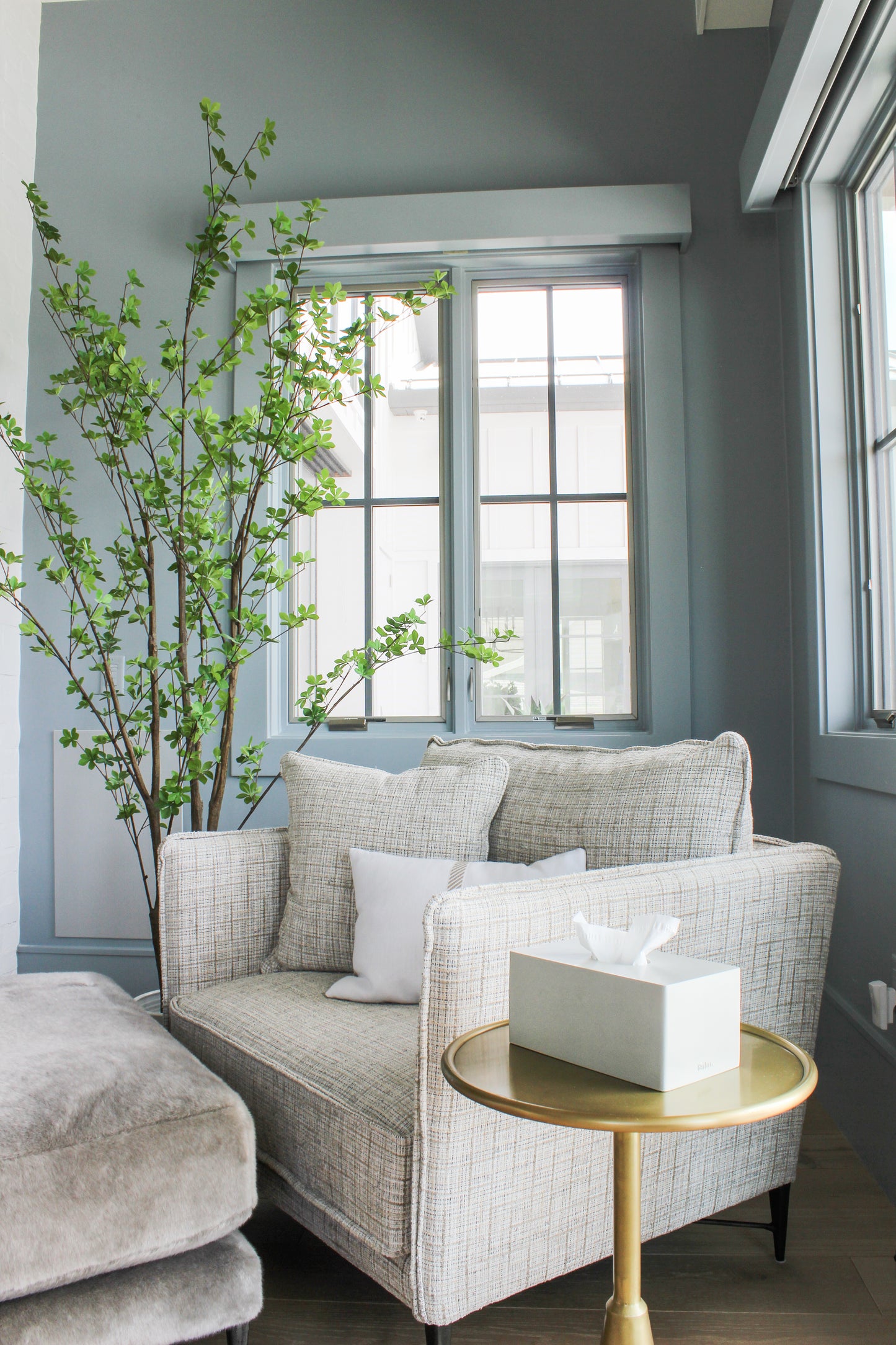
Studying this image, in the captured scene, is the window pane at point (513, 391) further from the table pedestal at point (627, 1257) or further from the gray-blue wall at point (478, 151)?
the table pedestal at point (627, 1257)

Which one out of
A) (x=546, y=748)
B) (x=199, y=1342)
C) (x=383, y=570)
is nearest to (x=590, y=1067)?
(x=199, y=1342)

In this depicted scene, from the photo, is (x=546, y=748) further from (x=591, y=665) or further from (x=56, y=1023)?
(x=56, y=1023)

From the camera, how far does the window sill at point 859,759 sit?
1.80 metres

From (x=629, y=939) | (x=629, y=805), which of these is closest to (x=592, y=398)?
(x=629, y=805)

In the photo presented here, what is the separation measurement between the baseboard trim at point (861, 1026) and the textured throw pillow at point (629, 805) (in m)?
0.58

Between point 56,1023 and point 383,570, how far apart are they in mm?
1633

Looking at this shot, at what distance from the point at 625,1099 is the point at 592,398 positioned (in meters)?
2.19

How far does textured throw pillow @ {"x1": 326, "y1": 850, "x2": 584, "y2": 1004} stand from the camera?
1.58 meters

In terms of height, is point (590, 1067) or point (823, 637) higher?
point (823, 637)

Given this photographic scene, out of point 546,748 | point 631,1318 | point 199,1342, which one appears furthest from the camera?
point 546,748

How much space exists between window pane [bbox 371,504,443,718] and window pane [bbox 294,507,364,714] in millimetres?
57

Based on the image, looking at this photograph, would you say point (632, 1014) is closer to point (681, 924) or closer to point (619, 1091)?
point (619, 1091)

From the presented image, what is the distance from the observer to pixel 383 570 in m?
2.77

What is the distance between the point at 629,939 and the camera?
1037mm
